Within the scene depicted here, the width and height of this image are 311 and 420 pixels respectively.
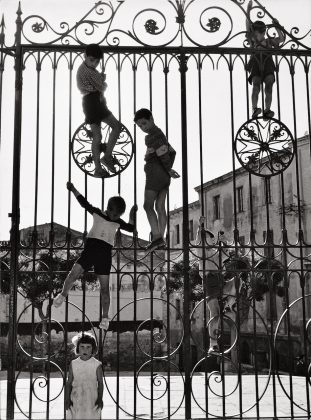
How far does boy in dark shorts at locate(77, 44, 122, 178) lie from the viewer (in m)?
5.36

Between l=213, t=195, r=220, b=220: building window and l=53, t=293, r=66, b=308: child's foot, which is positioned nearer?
l=53, t=293, r=66, b=308: child's foot

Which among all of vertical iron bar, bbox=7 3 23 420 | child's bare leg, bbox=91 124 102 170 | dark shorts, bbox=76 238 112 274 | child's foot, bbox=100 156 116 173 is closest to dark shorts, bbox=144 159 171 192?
child's foot, bbox=100 156 116 173

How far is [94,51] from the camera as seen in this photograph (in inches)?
210

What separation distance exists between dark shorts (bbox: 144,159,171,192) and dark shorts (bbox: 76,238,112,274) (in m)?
0.80

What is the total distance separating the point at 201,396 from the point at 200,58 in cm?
398

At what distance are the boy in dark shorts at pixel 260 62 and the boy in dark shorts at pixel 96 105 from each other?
1547mm

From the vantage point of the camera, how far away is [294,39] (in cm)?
581

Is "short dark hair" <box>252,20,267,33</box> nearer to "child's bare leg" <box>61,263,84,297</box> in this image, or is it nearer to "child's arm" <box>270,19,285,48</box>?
"child's arm" <box>270,19,285,48</box>

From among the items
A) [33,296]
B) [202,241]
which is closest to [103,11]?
[202,241]

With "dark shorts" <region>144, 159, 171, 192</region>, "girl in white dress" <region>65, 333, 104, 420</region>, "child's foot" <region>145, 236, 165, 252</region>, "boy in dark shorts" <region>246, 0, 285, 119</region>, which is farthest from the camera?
"boy in dark shorts" <region>246, 0, 285, 119</region>

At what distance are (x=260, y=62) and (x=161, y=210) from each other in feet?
6.25

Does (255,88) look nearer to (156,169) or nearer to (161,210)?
(156,169)

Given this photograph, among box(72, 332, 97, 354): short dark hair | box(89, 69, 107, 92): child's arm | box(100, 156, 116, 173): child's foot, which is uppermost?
box(89, 69, 107, 92): child's arm

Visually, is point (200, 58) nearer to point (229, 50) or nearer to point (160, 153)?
point (229, 50)
